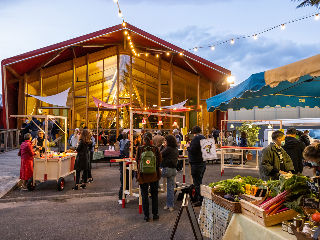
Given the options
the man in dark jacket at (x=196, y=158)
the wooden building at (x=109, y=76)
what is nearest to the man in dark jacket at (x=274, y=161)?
the man in dark jacket at (x=196, y=158)

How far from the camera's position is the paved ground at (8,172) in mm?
9172

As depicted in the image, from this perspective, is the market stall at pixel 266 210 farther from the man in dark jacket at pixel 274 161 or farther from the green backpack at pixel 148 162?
the green backpack at pixel 148 162

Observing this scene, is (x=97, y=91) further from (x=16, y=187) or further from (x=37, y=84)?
(x=16, y=187)

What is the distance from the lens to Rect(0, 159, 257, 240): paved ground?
5441 mm

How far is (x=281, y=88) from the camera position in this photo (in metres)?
6.54

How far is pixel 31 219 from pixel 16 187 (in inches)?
147

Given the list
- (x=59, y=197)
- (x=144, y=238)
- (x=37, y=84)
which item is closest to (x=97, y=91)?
(x=37, y=84)

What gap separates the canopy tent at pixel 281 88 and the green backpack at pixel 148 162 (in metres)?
1.91

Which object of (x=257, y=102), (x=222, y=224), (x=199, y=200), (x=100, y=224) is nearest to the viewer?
(x=222, y=224)

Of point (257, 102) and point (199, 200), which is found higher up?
point (257, 102)

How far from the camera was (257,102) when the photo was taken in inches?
320

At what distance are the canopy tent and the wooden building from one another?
10538 mm

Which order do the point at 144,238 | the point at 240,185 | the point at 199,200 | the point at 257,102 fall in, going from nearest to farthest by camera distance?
1. the point at 240,185
2. the point at 144,238
3. the point at 199,200
4. the point at 257,102

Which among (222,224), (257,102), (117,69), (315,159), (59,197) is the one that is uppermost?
(117,69)
